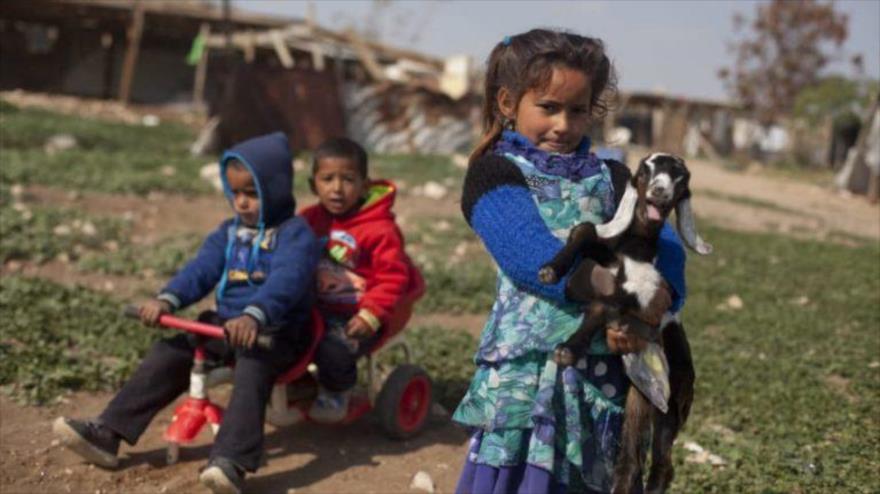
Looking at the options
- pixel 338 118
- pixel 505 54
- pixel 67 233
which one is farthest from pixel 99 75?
pixel 505 54

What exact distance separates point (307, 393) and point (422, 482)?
0.70 m

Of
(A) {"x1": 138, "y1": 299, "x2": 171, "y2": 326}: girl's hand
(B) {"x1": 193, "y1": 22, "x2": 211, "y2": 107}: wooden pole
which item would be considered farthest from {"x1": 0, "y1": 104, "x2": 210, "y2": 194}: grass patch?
(B) {"x1": 193, "y1": 22, "x2": 211, "y2": 107}: wooden pole

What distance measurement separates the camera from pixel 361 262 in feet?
15.1

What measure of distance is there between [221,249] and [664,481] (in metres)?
2.37

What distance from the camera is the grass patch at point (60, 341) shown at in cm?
497

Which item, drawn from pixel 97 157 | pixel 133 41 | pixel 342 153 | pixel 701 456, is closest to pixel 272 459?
pixel 342 153

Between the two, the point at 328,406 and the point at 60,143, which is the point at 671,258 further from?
the point at 60,143

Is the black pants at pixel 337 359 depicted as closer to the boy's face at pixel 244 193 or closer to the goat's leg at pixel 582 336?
the boy's face at pixel 244 193

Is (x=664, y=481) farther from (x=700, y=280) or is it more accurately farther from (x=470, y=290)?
(x=700, y=280)

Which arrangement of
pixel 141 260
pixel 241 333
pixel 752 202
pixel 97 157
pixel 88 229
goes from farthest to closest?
pixel 752 202 < pixel 97 157 < pixel 88 229 < pixel 141 260 < pixel 241 333

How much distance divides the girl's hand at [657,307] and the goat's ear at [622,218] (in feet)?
0.56

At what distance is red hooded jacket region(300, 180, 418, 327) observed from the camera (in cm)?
454

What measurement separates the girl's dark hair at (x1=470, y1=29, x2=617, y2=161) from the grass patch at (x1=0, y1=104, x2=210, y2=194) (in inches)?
293

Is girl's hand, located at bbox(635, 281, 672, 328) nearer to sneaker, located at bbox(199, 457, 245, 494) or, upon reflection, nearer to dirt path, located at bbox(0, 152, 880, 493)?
dirt path, located at bbox(0, 152, 880, 493)
